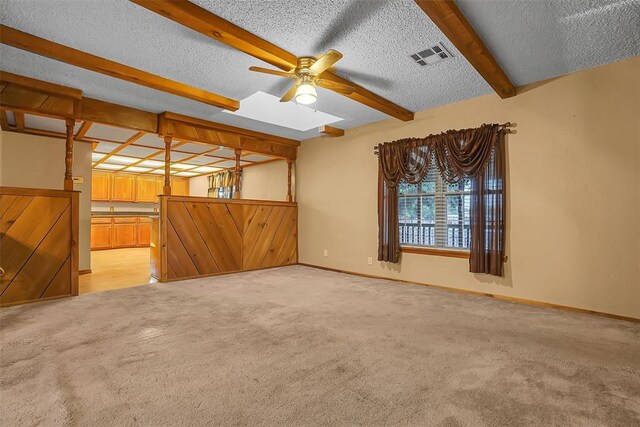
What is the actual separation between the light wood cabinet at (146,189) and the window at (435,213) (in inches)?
313

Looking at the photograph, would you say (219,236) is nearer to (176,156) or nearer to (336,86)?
(176,156)

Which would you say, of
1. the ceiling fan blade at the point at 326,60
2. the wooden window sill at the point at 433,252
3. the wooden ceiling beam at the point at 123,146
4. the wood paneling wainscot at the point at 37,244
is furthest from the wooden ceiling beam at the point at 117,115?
the wooden window sill at the point at 433,252

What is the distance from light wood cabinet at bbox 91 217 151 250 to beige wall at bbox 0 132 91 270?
134 inches

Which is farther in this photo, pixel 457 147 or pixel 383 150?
pixel 383 150

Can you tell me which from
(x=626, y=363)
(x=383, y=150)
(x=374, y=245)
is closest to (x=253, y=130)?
(x=383, y=150)

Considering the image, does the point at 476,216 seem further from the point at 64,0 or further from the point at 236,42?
the point at 64,0

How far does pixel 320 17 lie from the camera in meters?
2.33

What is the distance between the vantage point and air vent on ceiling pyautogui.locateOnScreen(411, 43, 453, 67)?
111 inches

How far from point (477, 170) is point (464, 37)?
67.0 inches

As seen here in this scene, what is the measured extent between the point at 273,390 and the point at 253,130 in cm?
459

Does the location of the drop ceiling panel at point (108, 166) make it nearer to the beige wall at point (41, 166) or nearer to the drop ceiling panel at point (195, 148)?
the beige wall at point (41, 166)

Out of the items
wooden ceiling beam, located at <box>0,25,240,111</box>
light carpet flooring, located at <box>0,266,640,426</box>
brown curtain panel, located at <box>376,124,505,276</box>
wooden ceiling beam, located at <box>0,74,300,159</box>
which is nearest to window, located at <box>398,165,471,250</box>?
brown curtain panel, located at <box>376,124,505,276</box>

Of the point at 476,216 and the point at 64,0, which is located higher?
the point at 64,0

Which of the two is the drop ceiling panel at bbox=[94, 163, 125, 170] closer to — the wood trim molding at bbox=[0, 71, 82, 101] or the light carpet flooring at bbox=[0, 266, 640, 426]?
the wood trim molding at bbox=[0, 71, 82, 101]
